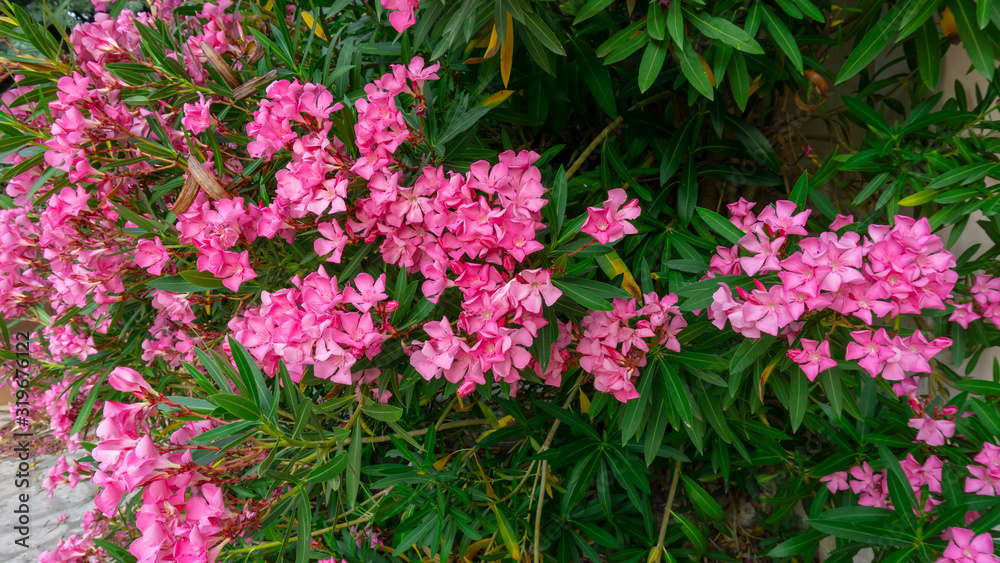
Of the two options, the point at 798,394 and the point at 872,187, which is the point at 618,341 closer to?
the point at 798,394

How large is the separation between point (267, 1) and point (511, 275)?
1321 mm

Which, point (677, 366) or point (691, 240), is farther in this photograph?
point (691, 240)

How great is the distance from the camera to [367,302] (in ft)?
3.18

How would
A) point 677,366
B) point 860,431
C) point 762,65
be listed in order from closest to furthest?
1. point 677,366
2. point 762,65
3. point 860,431

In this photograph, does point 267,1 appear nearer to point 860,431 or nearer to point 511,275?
point 511,275

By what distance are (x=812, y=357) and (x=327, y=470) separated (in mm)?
933

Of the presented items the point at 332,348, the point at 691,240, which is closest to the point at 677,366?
the point at 691,240

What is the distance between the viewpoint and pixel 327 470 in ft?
3.22

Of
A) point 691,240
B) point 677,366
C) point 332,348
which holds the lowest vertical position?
point 677,366

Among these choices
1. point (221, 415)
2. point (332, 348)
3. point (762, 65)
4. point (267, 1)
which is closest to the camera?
point (332, 348)

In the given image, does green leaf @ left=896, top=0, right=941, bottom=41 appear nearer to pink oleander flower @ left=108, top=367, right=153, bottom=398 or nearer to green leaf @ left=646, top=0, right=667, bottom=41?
green leaf @ left=646, top=0, right=667, bottom=41

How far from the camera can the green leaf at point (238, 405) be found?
0.92m

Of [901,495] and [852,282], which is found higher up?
[852,282]

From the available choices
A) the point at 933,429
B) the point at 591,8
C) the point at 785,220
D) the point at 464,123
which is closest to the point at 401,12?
the point at 464,123
